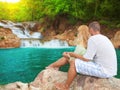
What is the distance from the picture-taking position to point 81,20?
35.3 metres

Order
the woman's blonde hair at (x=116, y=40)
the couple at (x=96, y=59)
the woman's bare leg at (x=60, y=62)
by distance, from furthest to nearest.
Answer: the woman's blonde hair at (x=116, y=40)
the woman's bare leg at (x=60, y=62)
the couple at (x=96, y=59)

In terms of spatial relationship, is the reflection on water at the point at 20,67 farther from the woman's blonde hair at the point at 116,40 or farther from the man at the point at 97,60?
the woman's blonde hair at the point at 116,40

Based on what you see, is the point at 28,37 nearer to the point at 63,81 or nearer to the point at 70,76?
the point at 63,81

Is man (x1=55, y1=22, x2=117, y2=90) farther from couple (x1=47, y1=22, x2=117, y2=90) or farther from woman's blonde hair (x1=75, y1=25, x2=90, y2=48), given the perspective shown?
woman's blonde hair (x1=75, y1=25, x2=90, y2=48)

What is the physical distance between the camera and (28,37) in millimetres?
32688

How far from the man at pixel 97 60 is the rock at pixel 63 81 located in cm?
18

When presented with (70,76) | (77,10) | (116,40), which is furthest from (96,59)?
(77,10)

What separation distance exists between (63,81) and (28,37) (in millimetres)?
25731

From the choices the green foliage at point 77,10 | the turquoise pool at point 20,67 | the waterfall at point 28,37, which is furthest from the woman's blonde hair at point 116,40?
the turquoise pool at point 20,67

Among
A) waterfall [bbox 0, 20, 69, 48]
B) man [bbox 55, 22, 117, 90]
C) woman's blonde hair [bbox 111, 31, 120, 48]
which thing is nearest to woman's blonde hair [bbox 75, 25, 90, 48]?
man [bbox 55, 22, 117, 90]

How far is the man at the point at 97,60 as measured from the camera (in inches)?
253

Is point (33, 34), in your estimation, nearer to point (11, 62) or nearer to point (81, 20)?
point (81, 20)

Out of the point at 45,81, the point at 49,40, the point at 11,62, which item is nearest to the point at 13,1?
the point at 49,40

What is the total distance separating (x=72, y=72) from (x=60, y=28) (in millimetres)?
28518
